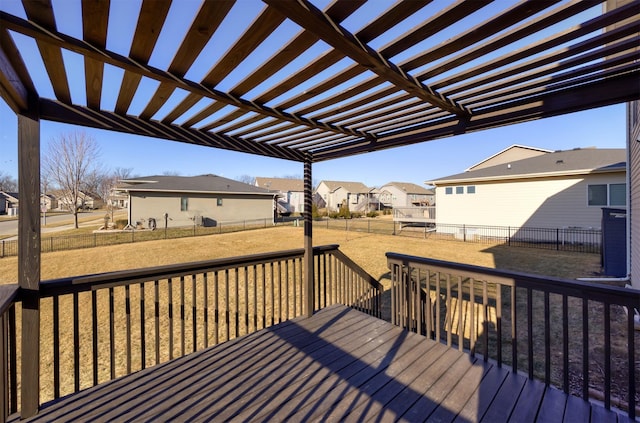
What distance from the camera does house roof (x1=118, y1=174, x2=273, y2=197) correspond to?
54.9ft

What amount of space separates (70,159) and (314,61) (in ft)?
68.8

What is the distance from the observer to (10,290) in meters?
1.85

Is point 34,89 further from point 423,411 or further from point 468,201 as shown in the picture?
point 468,201

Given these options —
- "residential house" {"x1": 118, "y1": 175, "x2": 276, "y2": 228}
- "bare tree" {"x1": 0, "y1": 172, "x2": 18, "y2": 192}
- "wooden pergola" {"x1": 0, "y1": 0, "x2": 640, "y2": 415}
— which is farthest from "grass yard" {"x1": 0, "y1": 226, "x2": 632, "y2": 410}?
"residential house" {"x1": 118, "y1": 175, "x2": 276, "y2": 228}

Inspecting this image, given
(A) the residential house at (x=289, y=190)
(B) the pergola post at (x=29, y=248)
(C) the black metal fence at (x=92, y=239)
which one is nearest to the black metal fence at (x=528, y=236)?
(C) the black metal fence at (x=92, y=239)

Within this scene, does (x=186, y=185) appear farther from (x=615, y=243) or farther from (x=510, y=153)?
(x=510, y=153)

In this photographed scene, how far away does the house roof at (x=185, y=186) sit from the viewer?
1673 centimetres

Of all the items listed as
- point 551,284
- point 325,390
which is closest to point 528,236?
point 551,284

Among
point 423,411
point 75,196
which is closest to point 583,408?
point 423,411

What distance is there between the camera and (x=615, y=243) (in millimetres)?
6484

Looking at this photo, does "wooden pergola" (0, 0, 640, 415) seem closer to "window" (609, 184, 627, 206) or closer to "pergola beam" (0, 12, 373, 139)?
"pergola beam" (0, 12, 373, 139)

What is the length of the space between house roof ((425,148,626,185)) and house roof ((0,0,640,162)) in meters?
12.0

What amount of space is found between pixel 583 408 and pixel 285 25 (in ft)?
10.4

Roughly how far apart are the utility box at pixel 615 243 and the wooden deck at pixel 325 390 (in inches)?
263
